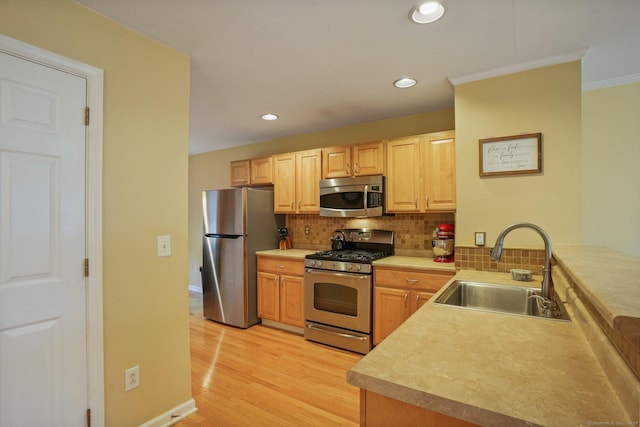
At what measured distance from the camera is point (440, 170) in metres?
2.81

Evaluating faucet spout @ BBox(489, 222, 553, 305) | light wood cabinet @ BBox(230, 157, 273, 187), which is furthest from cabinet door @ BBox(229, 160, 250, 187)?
faucet spout @ BBox(489, 222, 553, 305)

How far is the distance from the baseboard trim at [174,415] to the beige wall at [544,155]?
2333 mm

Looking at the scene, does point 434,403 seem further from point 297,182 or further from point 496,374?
point 297,182

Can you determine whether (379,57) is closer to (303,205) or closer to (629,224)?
(303,205)

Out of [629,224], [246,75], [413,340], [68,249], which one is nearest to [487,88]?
[629,224]

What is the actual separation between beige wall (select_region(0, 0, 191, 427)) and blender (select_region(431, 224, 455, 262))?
221 cm

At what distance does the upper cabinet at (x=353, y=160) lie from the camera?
10.5ft

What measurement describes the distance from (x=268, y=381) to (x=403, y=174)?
2.25 meters

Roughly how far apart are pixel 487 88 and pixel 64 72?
274 centimetres

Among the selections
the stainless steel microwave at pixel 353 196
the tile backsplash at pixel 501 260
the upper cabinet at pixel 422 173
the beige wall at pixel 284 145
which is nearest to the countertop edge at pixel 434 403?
the tile backsplash at pixel 501 260

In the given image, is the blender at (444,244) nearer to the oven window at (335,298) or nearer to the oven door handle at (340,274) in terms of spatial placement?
the oven door handle at (340,274)

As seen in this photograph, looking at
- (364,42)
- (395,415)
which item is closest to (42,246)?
(395,415)

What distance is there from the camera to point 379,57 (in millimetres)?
2084

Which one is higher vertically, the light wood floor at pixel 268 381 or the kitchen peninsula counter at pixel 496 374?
the kitchen peninsula counter at pixel 496 374
